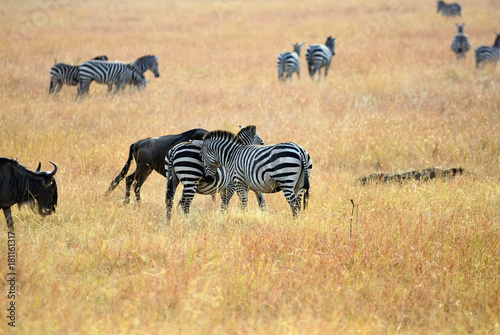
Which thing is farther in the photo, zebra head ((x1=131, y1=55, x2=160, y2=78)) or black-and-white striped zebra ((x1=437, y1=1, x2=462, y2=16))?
black-and-white striped zebra ((x1=437, y1=1, x2=462, y2=16))

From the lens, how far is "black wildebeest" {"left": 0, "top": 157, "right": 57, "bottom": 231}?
18.6ft

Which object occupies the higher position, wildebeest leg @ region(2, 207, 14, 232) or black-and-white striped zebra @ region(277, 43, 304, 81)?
black-and-white striped zebra @ region(277, 43, 304, 81)

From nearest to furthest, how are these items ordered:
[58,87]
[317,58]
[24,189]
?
[24,189]
[58,87]
[317,58]

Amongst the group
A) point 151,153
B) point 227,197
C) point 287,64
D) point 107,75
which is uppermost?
point 287,64

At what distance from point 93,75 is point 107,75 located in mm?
480

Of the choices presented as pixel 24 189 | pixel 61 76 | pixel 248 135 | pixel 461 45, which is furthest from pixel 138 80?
pixel 461 45

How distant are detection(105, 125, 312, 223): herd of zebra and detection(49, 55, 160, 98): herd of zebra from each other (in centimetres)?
718

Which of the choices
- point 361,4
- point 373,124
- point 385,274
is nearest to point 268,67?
point 373,124

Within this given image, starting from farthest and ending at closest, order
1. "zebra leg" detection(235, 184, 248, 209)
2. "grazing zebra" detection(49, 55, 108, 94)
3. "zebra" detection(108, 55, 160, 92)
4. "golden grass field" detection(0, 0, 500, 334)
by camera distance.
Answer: "zebra" detection(108, 55, 160, 92) < "grazing zebra" detection(49, 55, 108, 94) < "zebra leg" detection(235, 184, 248, 209) < "golden grass field" detection(0, 0, 500, 334)

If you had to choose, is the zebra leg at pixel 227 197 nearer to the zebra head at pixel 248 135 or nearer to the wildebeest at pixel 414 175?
the zebra head at pixel 248 135

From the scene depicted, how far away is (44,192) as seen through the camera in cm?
605

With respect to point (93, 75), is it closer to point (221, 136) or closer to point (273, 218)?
point (221, 136)

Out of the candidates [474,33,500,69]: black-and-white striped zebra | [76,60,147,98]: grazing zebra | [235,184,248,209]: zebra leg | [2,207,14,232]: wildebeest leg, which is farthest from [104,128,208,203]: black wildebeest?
[474,33,500,69]: black-and-white striped zebra

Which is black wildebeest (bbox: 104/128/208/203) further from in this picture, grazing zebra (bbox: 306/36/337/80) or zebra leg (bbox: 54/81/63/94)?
grazing zebra (bbox: 306/36/337/80)
